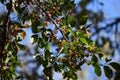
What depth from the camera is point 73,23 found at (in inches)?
65.6

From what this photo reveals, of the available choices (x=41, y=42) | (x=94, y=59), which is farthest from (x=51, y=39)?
(x=94, y=59)

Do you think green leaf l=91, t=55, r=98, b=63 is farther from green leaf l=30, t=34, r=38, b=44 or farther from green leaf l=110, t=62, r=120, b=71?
green leaf l=30, t=34, r=38, b=44

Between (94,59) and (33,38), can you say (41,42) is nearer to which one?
(33,38)

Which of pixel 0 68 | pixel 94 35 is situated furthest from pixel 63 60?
pixel 94 35

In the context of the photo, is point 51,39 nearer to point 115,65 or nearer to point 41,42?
point 41,42

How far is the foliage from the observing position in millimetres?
1629

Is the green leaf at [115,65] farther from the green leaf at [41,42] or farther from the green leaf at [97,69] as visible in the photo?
the green leaf at [41,42]

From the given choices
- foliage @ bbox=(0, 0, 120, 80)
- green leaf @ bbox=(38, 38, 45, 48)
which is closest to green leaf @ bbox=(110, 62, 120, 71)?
foliage @ bbox=(0, 0, 120, 80)

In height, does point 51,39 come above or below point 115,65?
above

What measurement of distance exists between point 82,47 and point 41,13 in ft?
0.74

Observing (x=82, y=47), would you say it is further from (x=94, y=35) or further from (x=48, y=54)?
(x=94, y=35)

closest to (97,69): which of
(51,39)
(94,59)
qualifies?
(94,59)

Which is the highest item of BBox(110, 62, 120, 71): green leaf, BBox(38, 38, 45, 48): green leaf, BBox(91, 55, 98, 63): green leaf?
BBox(38, 38, 45, 48): green leaf

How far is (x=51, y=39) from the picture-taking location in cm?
166
